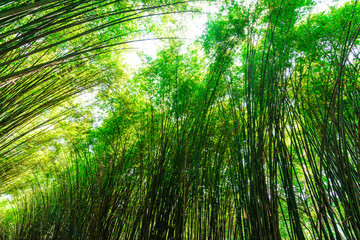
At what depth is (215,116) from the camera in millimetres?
2553

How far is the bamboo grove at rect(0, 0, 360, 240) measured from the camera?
56.4 inches

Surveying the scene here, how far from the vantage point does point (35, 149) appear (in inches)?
191

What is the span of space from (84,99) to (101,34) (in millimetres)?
2070

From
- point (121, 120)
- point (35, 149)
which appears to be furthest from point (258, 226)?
point (35, 149)

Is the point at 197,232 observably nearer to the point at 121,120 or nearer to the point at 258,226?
the point at 258,226

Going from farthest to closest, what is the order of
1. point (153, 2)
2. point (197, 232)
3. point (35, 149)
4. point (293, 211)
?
point (35, 149), point (153, 2), point (197, 232), point (293, 211)

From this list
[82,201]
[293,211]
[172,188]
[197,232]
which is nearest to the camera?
[293,211]

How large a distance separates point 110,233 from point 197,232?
1.38 metres

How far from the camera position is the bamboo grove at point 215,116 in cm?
143

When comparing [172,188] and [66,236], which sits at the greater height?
[172,188]

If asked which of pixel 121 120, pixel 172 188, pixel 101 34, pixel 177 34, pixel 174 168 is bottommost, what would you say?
pixel 172 188

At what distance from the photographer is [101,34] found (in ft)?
9.41

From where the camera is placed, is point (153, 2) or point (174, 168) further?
point (153, 2)

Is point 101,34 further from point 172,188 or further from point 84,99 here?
point 172,188
